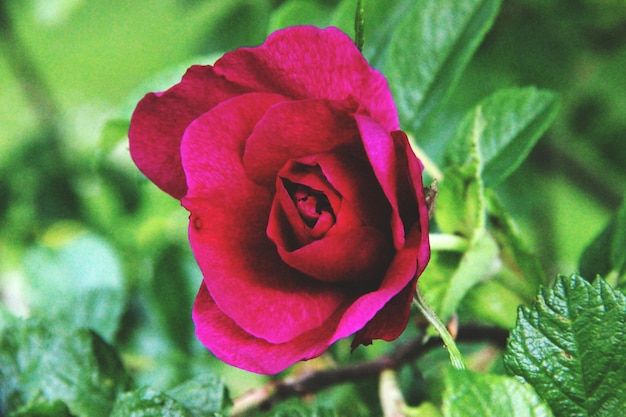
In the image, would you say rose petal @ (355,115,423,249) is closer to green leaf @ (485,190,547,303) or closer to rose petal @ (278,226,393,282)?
rose petal @ (278,226,393,282)

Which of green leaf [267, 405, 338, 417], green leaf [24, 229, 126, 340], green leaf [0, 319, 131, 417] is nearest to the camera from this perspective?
green leaf [267, 405, 338, 417]

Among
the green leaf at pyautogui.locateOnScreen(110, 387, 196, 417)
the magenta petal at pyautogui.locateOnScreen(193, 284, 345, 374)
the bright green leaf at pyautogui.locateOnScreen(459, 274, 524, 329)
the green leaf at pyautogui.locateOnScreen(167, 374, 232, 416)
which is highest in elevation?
the magenta petal at pyautogui.locateOnScreen(193, 284, 345, 374)

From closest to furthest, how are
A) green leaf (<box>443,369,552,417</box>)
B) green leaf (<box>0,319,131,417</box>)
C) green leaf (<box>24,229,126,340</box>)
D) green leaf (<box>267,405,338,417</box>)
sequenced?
green leaf (<box>443,369,552,417</box>) < green leaf (<box>267,405,338,417</box>) < green leaf (<box>0,319,131,417</box>) < green leaf (<box>24,229,126,340</box>)

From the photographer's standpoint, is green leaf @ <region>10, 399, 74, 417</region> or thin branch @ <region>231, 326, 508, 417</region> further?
thin branch @ <region>231, 326, 508, 417</region>

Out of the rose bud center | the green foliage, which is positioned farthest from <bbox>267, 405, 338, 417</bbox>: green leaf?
the rose bud center

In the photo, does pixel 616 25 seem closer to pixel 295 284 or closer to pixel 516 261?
pixel 516 261

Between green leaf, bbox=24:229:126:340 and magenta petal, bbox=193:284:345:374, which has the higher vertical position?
magenta petal, bbox=193:284:345:374

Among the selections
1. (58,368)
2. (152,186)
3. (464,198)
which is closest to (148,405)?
(58,368)
